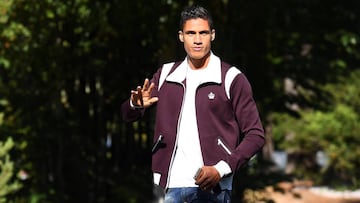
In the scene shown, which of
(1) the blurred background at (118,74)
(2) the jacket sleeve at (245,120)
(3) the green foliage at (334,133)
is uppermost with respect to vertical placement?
(2) the jacket sleeve at (245,120)

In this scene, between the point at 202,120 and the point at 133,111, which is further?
the point at 133,111

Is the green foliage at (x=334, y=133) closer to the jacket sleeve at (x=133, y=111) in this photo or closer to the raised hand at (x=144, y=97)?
the jacket sleeve at (x=133, y=111)

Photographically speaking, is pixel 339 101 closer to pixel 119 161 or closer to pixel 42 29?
pixel 119 161

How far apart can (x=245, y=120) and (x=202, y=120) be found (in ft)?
0.77

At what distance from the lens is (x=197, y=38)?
18.4 feet

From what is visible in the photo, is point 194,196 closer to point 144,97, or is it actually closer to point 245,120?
point 245,120

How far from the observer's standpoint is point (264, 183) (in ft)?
47.4

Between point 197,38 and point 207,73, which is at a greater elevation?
point 197,38

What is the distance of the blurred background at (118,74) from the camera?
13.7 meters

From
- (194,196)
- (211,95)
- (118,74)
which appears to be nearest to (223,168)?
(194,196)

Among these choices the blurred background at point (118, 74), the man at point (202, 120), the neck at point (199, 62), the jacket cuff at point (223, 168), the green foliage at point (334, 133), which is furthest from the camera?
the green foliage at point (334, 133)

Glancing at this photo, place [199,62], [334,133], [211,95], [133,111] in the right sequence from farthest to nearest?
[334,133] → [133,111] → [199,62] → [211,95]

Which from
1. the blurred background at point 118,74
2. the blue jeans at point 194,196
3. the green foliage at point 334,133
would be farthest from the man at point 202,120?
the green foliage at point 334,133

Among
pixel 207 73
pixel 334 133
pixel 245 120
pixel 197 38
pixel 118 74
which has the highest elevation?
pixel 197 38
